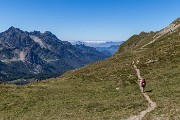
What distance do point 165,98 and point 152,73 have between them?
25266mm

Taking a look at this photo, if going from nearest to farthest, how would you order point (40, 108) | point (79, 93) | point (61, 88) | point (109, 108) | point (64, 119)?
point (64, 119), point (109, 108), point (40, 108), point (79, 93), point (61, 88)

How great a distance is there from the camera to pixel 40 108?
57156mm

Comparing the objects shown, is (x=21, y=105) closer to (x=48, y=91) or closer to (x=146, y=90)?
(x=48, y=91)

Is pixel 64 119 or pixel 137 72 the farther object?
pixel 137 72

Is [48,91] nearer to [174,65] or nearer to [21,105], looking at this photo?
[21,105]

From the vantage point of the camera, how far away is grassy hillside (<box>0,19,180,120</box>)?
50.0 metres

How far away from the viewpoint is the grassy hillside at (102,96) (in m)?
50.0

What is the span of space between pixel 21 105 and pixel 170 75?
33535 millimetres

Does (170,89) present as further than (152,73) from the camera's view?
No

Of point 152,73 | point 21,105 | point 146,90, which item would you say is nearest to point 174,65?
point 152,73

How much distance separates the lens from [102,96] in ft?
205

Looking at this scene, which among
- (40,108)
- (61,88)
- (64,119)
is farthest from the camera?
(61,88)

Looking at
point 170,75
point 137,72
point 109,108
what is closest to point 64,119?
point 109,108

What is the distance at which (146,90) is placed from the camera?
2522 inches
